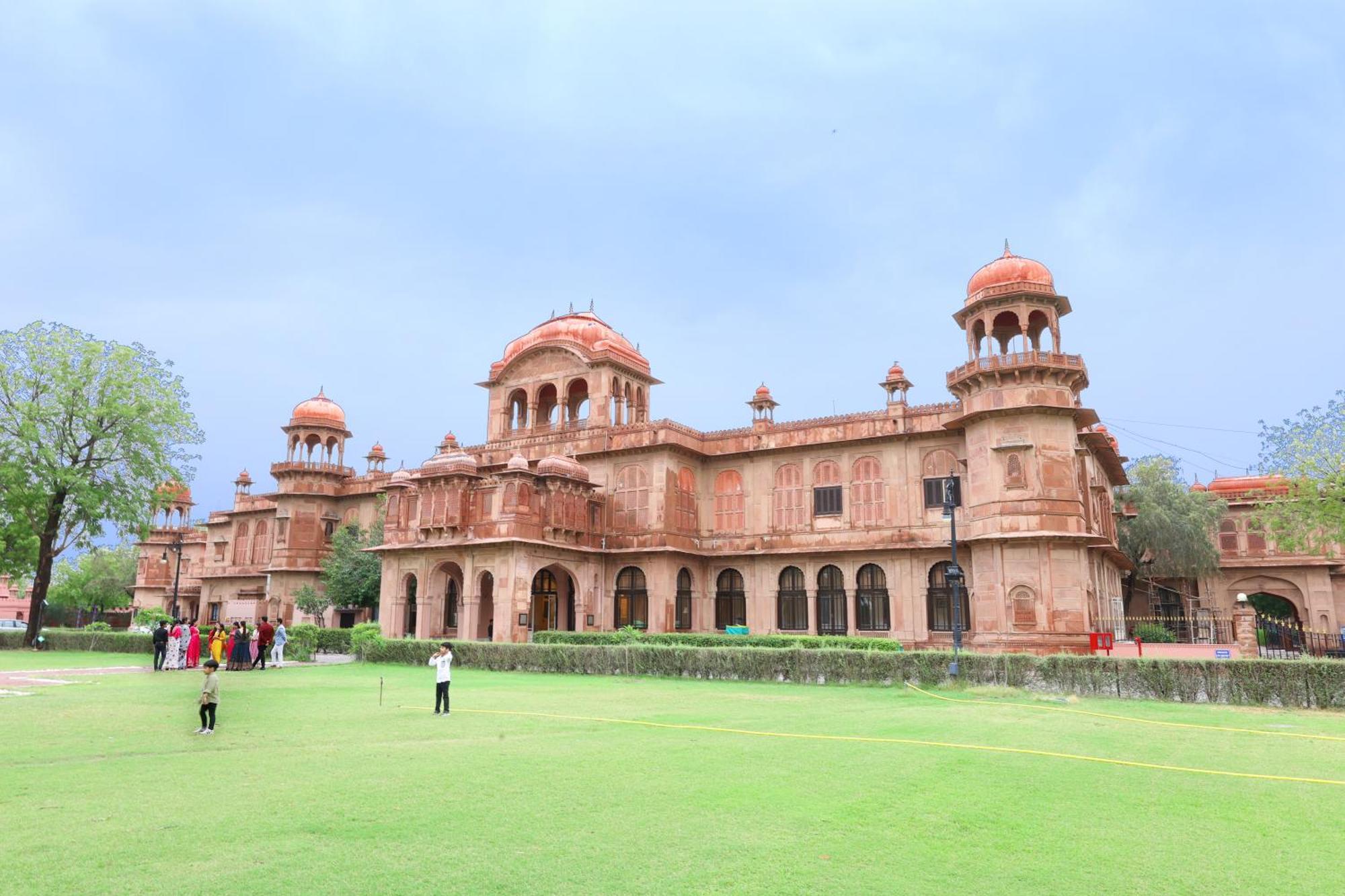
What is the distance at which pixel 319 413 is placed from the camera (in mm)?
49562

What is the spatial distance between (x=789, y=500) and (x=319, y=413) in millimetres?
27384

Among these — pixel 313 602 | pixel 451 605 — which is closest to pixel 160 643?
pixel 451 605

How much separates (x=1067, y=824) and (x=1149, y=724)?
26.0ft

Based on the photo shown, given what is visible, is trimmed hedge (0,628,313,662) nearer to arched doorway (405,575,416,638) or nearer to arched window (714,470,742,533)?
arched doorway (405,575,416,638)

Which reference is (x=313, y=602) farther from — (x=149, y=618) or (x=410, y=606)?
(x=149, y=618)

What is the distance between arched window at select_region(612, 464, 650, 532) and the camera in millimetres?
37969

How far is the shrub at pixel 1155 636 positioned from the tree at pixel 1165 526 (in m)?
5.34

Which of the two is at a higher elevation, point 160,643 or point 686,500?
point 686,500

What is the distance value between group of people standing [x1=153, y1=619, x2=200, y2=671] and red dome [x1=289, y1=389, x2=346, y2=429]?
23323 millimetres

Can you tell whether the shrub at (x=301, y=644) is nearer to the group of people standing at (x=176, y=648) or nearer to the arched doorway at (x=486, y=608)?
the group of people standing at (x=176, y=648)

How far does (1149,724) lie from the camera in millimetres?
14219

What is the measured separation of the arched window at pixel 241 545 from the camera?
175ft

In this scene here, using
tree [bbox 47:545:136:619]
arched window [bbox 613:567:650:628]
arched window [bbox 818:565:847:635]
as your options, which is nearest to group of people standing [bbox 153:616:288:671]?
arched window [bbox 613:567:650:628]

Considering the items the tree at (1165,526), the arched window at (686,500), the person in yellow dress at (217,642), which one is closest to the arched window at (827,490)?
the arched window at (686,500)
